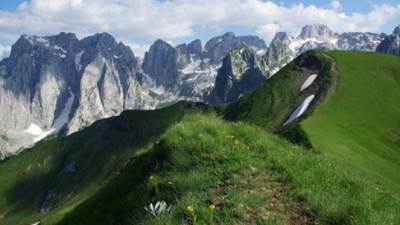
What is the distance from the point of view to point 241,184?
1330 centimetres

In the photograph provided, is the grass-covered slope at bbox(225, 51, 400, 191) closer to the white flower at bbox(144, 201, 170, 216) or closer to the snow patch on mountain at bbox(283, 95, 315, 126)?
the snow patch on mountain at bbox(283, 95, 315, 126)

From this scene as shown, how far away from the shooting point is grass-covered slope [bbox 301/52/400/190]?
77.3 metres

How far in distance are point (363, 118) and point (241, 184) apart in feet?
364

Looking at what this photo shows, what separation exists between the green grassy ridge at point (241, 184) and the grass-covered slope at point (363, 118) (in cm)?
4487

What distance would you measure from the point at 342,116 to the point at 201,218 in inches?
4211

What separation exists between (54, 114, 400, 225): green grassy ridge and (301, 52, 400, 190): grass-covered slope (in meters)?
44.9

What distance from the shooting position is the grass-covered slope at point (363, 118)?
7731 cm

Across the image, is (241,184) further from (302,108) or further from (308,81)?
(308,81)

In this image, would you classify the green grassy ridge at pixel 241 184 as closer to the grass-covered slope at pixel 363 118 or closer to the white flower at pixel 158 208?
the white flower at pixel 158 208

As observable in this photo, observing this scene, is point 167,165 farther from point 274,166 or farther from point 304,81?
point 304,81

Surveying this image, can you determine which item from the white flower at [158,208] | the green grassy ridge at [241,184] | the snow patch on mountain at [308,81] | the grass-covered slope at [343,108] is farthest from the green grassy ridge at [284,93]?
the white flower at [158,208]

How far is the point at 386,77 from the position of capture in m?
154

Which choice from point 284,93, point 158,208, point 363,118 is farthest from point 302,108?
point 158,208

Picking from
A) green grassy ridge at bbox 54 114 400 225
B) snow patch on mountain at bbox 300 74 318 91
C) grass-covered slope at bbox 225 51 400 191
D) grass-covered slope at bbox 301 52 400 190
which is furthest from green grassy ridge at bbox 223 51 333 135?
green grassy ridge at bbox 54 114 400 225
